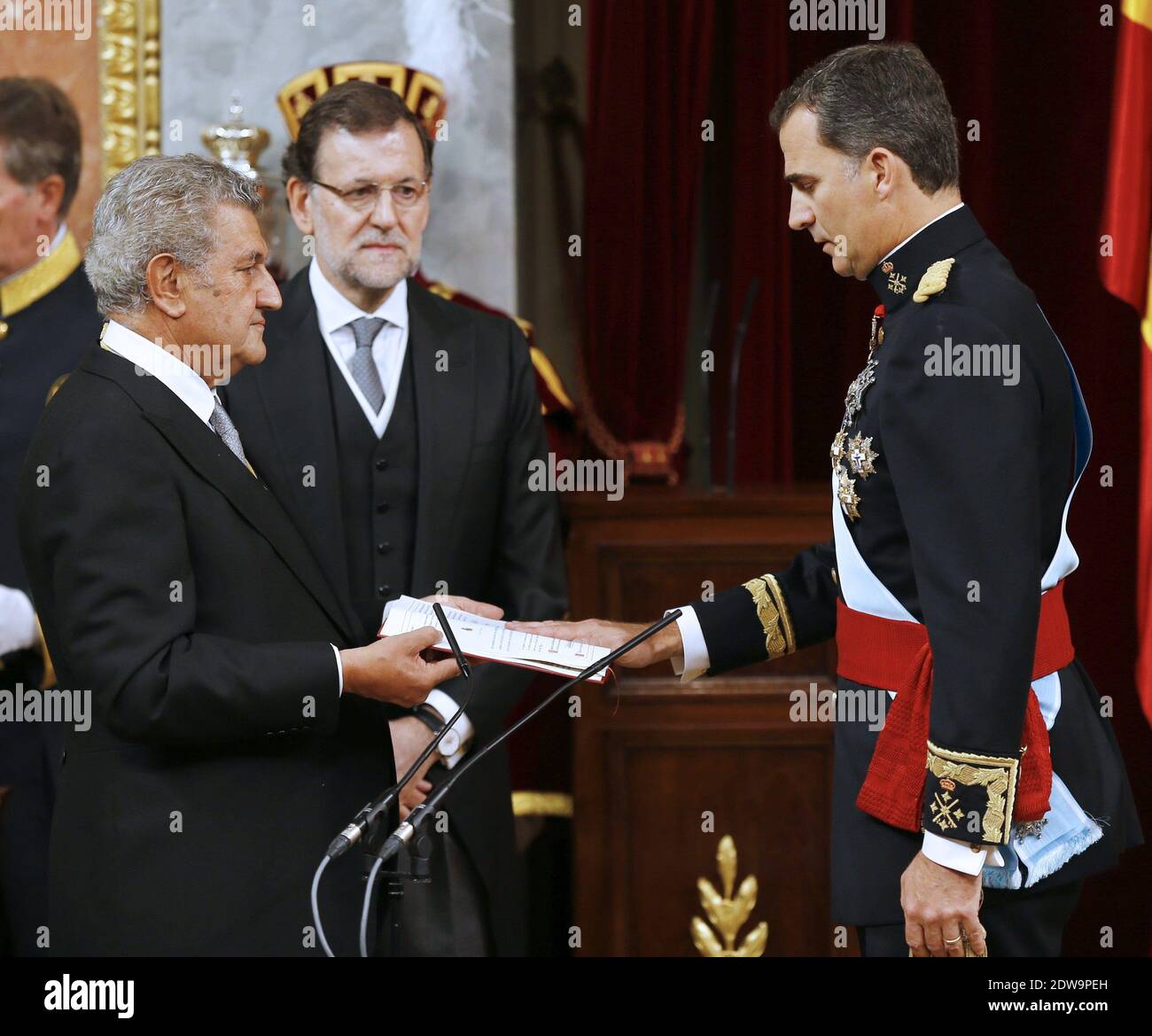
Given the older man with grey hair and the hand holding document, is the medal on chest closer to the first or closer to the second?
the hand holding document

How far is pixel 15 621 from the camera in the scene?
3.06m

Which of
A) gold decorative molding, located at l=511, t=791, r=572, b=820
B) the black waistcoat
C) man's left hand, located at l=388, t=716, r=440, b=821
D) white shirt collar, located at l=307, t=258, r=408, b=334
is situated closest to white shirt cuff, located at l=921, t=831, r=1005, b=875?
man's left hand, located at l=388, t=716, r=440, b=821

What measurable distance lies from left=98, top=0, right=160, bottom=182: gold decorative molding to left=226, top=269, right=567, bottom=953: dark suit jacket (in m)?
0.89

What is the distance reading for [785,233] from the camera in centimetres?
350

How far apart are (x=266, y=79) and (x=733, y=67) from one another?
3.67ft

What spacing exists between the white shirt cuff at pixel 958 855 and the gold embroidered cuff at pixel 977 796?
0.05ft

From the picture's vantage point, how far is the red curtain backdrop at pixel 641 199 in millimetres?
3424

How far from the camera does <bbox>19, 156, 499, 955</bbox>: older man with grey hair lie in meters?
1.78

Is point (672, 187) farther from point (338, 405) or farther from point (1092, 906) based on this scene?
point (1092, 906)

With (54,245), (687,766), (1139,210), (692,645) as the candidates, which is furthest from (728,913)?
(54,245)

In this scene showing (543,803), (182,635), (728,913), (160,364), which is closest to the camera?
(182,635)

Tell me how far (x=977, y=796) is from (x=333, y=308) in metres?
1.57

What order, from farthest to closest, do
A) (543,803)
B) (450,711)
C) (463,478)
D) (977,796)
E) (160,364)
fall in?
(543,803), (463,478), (450,711), (160,364), (977,796)

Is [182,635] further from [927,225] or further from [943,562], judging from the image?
[927,225]
